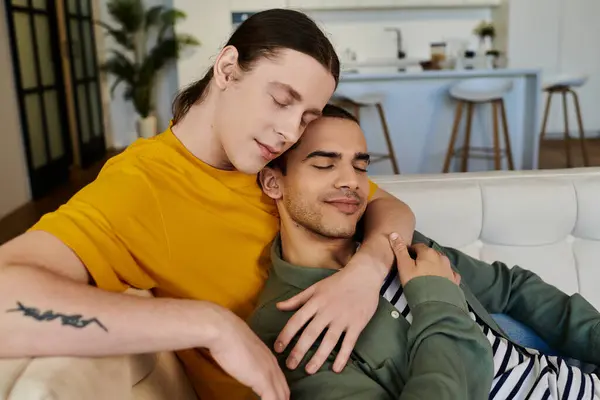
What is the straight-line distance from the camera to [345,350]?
3.24 feet

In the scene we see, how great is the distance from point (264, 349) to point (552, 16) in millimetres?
6911

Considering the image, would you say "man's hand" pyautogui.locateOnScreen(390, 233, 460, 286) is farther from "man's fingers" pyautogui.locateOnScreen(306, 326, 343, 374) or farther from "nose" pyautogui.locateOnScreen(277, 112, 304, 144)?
"nose" pyautogui.locateOnScreen(277, 112, 304, 144)

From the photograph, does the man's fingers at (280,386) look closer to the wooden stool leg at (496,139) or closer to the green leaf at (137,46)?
the wooden stool leg at (496,139)

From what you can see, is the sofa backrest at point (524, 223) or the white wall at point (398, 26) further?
the white wall at point (398, 26)

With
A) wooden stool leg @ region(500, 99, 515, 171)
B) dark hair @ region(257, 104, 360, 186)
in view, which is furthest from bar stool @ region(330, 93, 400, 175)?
dark hair @ region(257, 104, 360, 186)

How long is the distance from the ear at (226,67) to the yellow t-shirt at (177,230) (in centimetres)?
17

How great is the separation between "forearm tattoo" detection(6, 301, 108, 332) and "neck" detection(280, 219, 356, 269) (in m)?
0.51

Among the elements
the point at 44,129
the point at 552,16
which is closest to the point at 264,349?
the point at 44,129

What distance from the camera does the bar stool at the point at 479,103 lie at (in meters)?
4.41

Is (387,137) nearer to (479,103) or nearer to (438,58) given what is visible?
(479,103)

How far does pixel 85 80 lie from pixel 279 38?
608 cm

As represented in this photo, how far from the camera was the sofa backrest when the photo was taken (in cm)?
163

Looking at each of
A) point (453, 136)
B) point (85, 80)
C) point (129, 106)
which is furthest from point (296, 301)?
point (129, 106)

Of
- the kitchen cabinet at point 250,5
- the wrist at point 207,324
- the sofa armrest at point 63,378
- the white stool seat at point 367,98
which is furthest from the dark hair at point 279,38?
the kitchen cabinet at point 250,5
